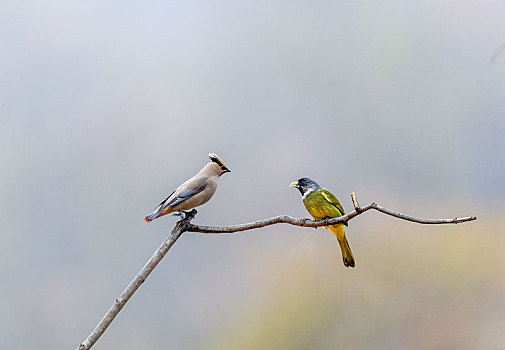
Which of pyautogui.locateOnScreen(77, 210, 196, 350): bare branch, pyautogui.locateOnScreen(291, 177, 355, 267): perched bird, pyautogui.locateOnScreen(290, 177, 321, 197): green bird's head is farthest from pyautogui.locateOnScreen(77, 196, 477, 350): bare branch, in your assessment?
pyautogui.locateOnScreen(290, 177, 321, 197): green bird's head

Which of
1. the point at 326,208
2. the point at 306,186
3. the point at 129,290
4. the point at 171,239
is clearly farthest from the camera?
the point at 306,186

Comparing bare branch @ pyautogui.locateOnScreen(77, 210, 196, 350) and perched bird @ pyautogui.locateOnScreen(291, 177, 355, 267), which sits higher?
perched bird @ pyautogui.locateOnScreen(291, 177, 355, 267)

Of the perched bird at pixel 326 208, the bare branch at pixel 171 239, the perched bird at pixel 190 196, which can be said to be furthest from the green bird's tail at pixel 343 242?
the perched bird at pixel 190 196

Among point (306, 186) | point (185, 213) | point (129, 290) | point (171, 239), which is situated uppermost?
point (306, 186)

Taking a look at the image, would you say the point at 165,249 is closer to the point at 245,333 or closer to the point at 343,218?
the point at 343,218

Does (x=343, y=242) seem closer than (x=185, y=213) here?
No

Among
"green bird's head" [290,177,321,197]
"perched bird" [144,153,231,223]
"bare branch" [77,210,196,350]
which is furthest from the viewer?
"green bird's head" [290,177,321,197]

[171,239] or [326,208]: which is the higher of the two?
[326,208]

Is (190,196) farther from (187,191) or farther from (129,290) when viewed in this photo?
(129,290)

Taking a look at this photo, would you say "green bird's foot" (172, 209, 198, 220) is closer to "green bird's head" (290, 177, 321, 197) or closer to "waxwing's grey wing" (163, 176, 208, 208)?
"waxwing's grey wing" (163, 176, 208, 208)

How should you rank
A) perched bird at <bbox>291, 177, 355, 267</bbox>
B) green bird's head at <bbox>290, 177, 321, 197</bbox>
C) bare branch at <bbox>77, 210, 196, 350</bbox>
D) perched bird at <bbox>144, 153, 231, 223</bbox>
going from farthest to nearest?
green bird's head at <bbox>290, 177, 321, 197</bbox> → perched bird at <bbox>291, 177, 355, 267</bbox> → perched bird at <bbox>144, 153, 231, 223</bbox> → bare branch at <bbox>77, 210, 196, 350</bbox>

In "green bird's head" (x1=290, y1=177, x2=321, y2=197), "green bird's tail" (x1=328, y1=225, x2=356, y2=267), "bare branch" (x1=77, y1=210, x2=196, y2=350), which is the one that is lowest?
"bare branch" (x1=77, y1=210, x2=196, y2=350)

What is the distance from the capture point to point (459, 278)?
326 centimetres

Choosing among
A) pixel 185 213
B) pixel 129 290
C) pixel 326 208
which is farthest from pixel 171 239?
pixel 326 208
